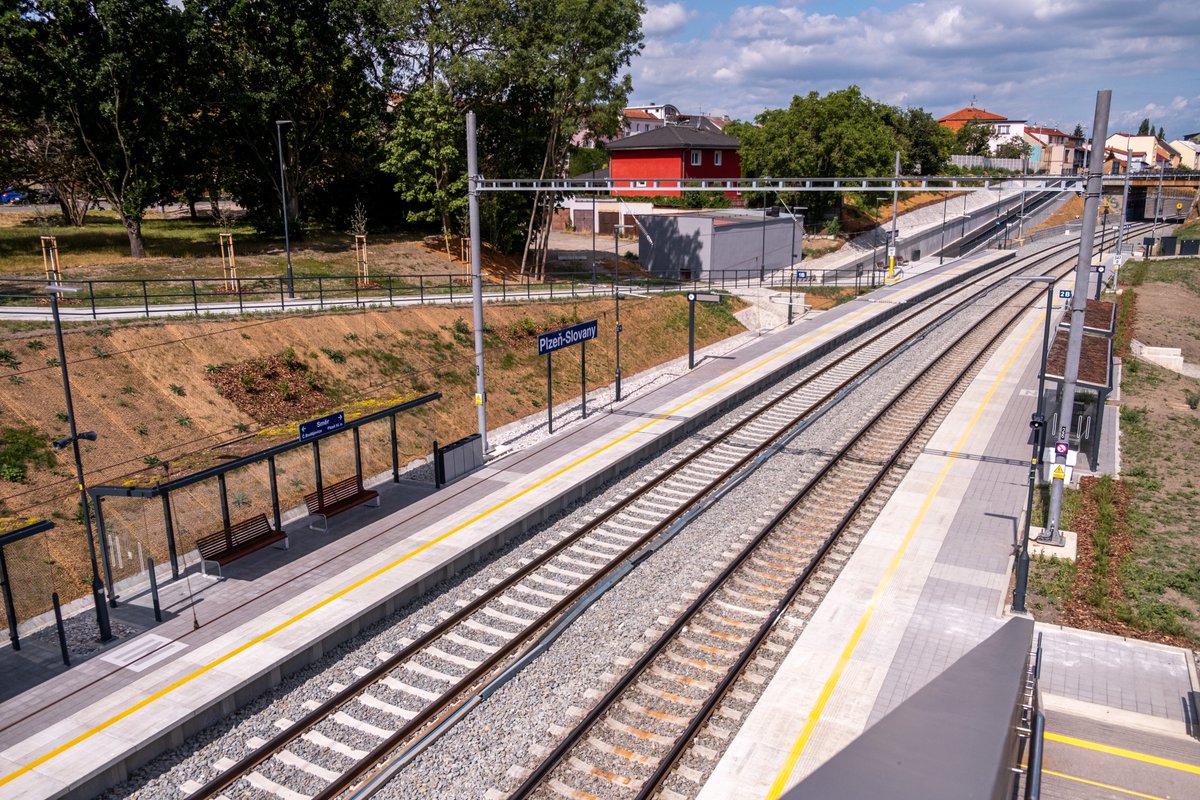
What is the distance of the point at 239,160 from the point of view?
4200cm

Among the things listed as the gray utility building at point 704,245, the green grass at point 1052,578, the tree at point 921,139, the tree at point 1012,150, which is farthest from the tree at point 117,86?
the tree at point 1012,150

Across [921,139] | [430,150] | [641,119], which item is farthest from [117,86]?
[641,119]

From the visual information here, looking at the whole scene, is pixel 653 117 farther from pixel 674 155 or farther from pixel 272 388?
pixel 272 388

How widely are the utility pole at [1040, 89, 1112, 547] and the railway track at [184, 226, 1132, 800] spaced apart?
21.2 ft

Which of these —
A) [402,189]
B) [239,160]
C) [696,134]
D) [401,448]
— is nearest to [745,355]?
[401,448]

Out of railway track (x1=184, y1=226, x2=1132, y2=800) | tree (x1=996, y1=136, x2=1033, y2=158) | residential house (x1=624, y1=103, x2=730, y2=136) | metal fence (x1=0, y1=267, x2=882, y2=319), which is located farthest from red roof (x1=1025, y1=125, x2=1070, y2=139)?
railway track (x1=184, y1=226, x2=1132, y2=800)

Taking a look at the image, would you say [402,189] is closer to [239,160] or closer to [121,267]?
[239,160]

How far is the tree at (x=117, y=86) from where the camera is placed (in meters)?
30.1

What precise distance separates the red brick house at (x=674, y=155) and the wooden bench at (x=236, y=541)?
50967mm

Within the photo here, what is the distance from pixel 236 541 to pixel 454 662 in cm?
504

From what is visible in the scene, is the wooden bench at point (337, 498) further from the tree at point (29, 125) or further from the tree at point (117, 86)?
the tree at point (29, 125)

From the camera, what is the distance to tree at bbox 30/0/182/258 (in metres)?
30.1

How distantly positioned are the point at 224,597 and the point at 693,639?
7.30 m

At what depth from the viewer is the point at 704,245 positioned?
48.4 m
